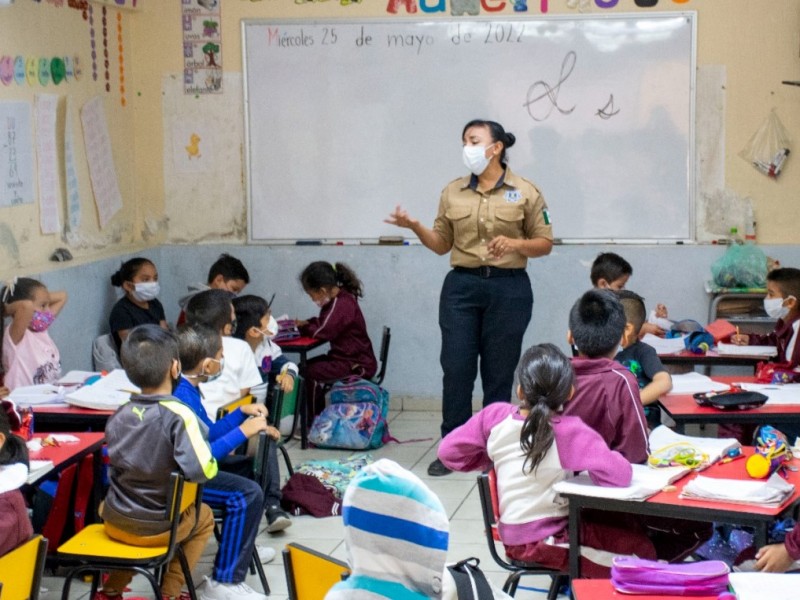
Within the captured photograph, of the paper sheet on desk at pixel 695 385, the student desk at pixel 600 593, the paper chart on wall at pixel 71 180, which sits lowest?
the student desk at pixel 600 593

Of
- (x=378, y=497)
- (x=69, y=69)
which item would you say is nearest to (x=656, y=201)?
(x=69, y=69)

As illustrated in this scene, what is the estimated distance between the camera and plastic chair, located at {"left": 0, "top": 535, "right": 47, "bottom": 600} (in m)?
2.93

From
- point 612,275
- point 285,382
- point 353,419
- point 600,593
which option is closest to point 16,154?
point 285,382

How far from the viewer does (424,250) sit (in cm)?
696

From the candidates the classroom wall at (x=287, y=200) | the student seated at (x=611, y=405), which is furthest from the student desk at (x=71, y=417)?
the student seated at (x=611, y=405)

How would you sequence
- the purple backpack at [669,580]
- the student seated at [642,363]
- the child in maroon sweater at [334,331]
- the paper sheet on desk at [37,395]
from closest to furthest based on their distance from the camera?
the purple backpack at [669,580] → the student seated at [642,363] → the paper sheet on desk at [37,395] → the child in maroon sweater at [334,331]

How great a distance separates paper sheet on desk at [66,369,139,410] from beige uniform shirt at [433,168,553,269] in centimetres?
182

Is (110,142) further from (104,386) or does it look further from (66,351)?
(104,386)

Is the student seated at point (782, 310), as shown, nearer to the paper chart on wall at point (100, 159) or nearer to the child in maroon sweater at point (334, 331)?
the child in maroon sweater at point (334, 331)

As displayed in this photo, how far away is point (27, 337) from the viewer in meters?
5.14

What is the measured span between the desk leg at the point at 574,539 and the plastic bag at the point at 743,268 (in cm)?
372

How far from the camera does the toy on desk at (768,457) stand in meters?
3.21

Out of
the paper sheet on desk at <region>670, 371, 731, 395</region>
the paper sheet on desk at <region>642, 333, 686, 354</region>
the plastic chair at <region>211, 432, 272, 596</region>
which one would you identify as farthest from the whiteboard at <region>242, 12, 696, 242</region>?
the plastic chair at <region>211, 432, 272, 596</region>

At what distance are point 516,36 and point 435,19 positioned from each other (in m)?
0.48
